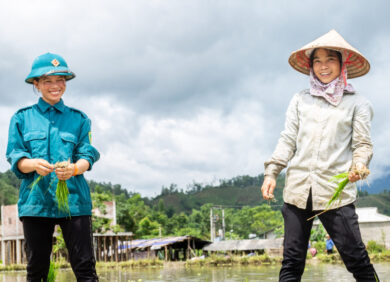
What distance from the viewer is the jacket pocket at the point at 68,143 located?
2938mm

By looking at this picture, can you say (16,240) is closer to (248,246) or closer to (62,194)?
(248,246)

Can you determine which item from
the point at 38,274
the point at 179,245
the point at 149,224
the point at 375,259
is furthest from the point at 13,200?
the point at 38,274

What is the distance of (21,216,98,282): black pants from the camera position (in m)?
2.83

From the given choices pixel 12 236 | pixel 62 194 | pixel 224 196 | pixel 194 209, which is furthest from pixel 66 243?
pixel 224 196

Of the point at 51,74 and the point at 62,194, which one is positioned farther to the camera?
the point at 51,74

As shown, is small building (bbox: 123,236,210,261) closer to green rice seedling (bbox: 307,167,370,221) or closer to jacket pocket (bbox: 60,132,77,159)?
jacket pocket (bbox: 60,132,77,159)

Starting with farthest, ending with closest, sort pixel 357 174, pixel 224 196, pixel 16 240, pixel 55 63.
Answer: pixel 224 196 → pixel 16 240 → pixel 55 63 → pixel 357 174

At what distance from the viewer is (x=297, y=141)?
3.02 m

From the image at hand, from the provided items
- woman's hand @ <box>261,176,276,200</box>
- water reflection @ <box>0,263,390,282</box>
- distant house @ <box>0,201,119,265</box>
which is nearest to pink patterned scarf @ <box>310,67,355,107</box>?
woman's hand @ <box>261,176,276,200</box>

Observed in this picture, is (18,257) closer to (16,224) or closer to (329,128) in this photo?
(16,224)

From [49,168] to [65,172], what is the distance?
3.4 inches

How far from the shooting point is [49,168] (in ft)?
8.81

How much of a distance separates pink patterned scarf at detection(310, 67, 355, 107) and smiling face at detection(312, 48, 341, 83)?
0.10ft

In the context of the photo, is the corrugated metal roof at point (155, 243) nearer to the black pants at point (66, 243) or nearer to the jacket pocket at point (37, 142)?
the black pants at point (66, 243)
